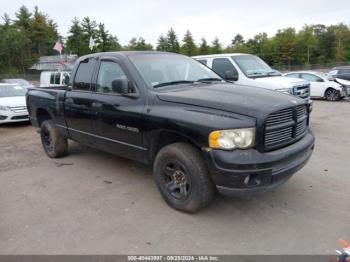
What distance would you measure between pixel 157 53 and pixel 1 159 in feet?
13.2

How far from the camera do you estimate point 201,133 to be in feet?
10.8

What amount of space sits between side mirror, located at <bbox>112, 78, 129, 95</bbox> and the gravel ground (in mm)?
1436

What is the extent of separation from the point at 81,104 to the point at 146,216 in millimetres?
2224

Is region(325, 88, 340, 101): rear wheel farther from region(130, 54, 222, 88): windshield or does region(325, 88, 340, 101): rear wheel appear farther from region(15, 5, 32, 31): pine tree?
region(15, 5, 32, 31): pine tree

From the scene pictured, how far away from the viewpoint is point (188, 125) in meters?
3.40

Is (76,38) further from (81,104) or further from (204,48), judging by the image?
(81,104)

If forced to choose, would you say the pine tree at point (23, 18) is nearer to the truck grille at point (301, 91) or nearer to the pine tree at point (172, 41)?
the pine tree at point (172, 41)

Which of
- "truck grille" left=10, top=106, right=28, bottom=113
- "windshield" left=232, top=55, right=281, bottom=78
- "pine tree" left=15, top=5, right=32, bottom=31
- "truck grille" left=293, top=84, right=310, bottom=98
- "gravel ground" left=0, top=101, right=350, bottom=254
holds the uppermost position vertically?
"pine tree" left=15, top=5, right=32, bottom=31

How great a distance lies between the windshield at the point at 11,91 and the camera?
10603mm

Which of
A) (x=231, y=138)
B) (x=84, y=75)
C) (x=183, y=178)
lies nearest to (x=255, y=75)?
(x=84, y=75)

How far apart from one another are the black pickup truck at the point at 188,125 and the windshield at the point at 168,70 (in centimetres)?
2

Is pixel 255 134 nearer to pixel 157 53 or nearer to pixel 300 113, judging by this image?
pixel 300 113

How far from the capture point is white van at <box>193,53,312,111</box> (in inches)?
310

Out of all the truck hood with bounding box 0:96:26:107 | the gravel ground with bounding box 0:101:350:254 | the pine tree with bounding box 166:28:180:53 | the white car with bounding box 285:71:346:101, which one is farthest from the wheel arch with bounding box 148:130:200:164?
the pine tree with bounding box 166:28:180:53
